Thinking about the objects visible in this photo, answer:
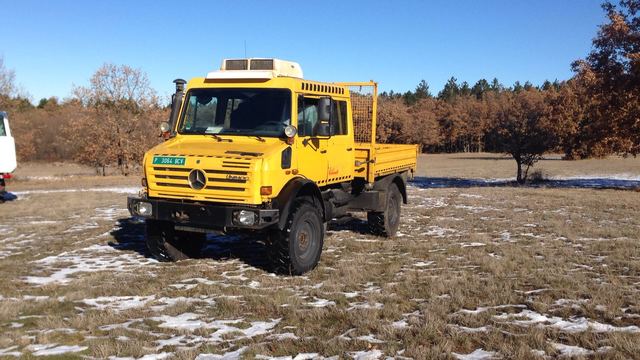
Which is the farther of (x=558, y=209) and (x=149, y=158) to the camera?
(x=558, y=209)

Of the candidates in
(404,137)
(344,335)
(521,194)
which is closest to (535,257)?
(344,335)

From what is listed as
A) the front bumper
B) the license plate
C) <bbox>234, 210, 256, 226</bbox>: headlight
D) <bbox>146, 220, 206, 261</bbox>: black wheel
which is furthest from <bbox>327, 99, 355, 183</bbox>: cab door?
<bbox>146, 220, 206, 261</bbox>: black wheel

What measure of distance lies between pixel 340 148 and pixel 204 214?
9.41 feet

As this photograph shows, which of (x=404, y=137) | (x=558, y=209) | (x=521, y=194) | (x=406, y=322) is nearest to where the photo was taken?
(x=406, y=322)

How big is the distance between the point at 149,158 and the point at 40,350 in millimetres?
3230

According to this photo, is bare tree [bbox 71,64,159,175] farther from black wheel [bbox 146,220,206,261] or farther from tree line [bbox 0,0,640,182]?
black wheel [bbox 146,220,206,261]

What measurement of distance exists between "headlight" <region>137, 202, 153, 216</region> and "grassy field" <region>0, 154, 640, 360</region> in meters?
0.93

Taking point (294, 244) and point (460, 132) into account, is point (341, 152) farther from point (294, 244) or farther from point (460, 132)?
point (460, 132)

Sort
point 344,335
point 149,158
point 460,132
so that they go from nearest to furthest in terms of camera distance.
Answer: point 344,335, point 149,158, point 460,132

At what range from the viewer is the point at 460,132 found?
9419 centimetres

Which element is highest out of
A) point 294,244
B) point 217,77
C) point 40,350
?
point 217,77

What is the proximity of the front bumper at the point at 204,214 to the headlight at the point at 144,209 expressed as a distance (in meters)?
0.03

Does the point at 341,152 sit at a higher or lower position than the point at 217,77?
lower

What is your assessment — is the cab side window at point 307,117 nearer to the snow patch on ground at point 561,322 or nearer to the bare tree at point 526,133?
the snow patch on ground at point 561,322
